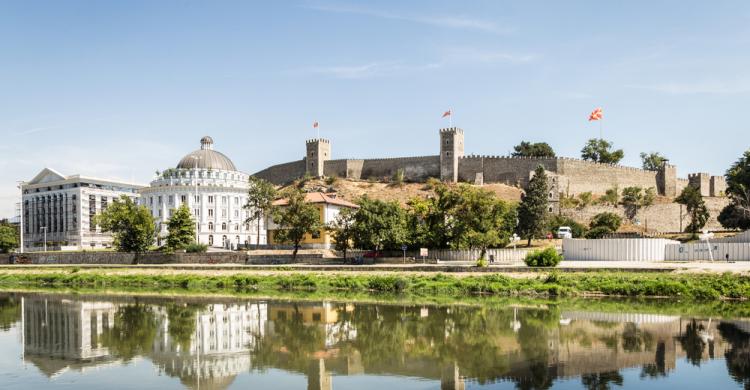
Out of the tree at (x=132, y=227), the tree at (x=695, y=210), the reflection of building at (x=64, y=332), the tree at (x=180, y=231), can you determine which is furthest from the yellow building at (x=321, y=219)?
the tree at (x=695, y=210)

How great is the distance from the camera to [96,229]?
299 ft

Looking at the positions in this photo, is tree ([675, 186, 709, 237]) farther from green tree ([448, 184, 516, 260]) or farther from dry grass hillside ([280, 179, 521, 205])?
green tree ([448, 184, 516, 260])

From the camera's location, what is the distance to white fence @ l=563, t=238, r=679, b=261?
42.4 m

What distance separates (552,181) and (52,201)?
6461 cm

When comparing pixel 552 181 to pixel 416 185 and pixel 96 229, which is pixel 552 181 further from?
pixel 96 229

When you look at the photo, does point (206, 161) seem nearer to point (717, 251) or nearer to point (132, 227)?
point (132, 227)

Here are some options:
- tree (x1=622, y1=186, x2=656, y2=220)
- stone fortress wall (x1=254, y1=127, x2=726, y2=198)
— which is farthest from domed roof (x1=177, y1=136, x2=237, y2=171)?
tree (x1=622, y1=186, x2=656, y2=220)

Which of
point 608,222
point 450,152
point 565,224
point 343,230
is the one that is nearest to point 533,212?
point 565,224

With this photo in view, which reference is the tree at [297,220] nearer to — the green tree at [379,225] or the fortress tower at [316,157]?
the green tree at [379,225]

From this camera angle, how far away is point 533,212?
61406mm

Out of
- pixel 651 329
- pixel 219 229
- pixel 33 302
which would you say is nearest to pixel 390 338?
pixel 651 329

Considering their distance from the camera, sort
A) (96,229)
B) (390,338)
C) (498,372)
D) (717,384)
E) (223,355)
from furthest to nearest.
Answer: (96,229) < (390,338) < (223,355) < (498,372) < (717,384)

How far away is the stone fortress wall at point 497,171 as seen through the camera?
3425 inches

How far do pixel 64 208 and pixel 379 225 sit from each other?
200 ft
